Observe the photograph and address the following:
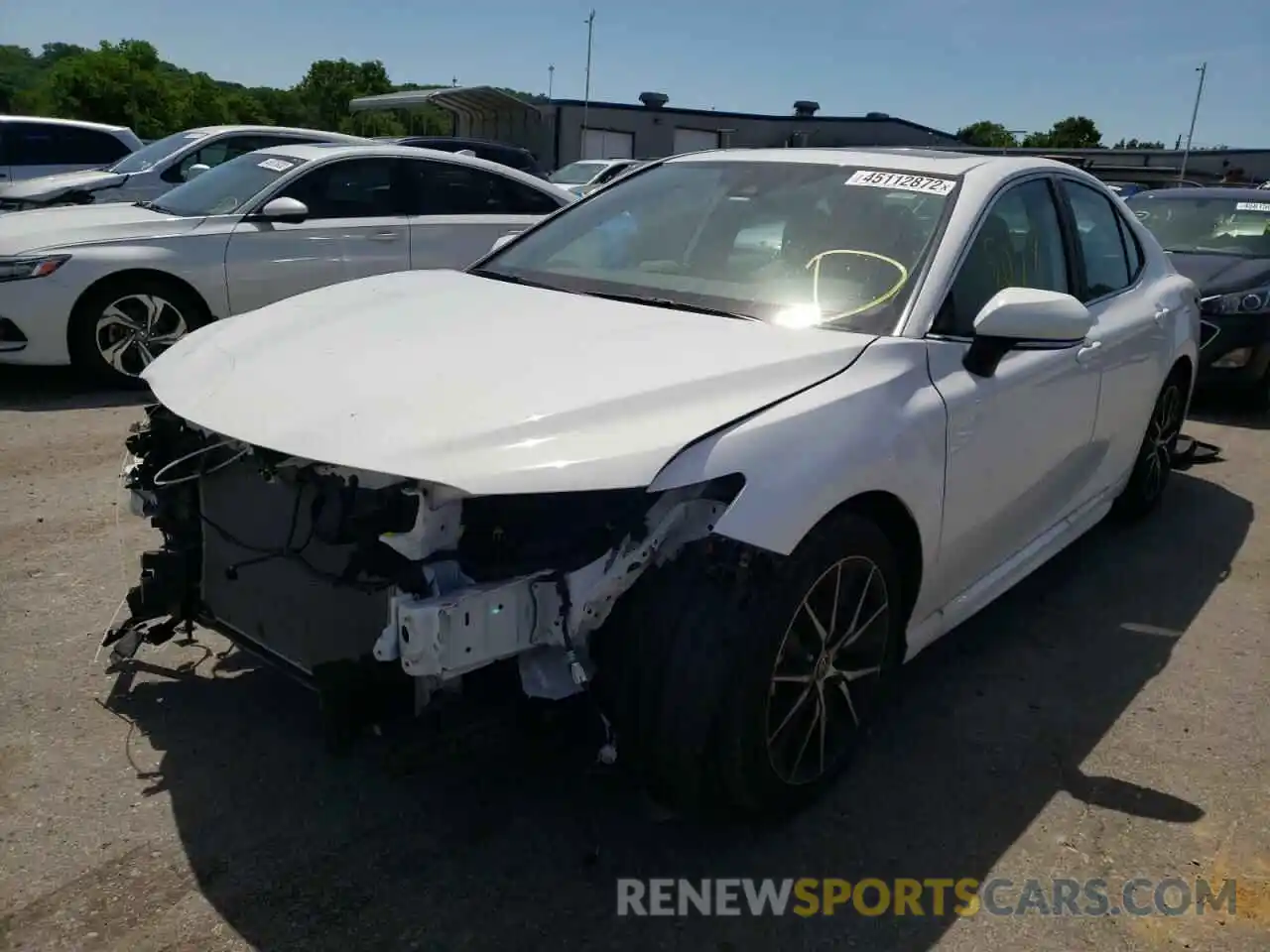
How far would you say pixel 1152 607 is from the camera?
13.7ft

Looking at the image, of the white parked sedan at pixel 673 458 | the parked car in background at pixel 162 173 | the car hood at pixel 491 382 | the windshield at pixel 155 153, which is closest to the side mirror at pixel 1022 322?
the white parked sedan at pixel 673 458

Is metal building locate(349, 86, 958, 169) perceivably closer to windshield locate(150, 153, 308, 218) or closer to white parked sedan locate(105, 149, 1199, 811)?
windshield locate(150, 153, 308, 218)

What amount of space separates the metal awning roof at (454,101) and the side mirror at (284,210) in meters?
19.8

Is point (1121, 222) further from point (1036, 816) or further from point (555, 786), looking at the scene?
point (555, 786)

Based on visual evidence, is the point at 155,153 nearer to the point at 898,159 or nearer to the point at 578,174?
the point at 578,174

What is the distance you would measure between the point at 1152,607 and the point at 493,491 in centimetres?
320

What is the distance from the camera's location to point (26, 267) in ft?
20.6

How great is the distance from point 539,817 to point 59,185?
1086 cm

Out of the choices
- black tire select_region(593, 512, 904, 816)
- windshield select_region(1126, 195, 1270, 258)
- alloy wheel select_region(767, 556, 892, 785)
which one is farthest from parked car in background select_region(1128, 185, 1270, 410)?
black tire select_region(593, 512, 904, 816)

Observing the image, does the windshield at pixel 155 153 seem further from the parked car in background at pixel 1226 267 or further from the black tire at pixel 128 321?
the parked car in background at pixel 1226 267

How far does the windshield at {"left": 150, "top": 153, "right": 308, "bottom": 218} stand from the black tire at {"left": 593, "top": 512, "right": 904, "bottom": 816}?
584 centimetres

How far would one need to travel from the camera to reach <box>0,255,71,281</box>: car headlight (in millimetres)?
6270

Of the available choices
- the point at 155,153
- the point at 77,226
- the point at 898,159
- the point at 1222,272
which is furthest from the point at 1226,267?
the point at 155,153

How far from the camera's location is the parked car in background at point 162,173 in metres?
10.4
